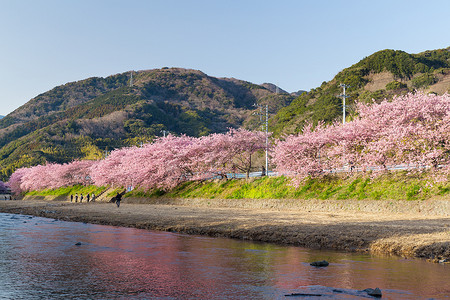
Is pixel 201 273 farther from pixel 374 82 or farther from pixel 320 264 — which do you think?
pixel 374 82

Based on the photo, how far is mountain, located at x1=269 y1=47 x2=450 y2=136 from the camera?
11406 cm

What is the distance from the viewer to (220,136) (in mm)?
57031

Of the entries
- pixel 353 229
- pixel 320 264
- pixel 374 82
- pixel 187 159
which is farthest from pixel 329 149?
pixel 374 82

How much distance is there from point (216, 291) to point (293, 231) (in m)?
11.6

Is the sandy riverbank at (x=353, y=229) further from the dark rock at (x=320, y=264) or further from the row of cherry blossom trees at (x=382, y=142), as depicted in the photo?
the row of cherry blossom trees at (x=382, y=142)

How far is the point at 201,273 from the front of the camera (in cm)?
1192

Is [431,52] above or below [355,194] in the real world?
above

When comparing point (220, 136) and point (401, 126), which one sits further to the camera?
point (220, 136)

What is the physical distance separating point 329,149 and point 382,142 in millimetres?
7690

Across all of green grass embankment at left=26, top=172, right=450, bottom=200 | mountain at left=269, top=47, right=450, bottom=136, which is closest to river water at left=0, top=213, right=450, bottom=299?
green grass embankment at left=26, top=172, right=450, bottom=200

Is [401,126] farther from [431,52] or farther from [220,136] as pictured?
[431,52]

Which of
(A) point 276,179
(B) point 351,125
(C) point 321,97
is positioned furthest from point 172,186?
(C) point 321,97

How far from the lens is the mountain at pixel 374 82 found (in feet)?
374

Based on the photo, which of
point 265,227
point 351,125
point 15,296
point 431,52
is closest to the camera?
point 15,296
